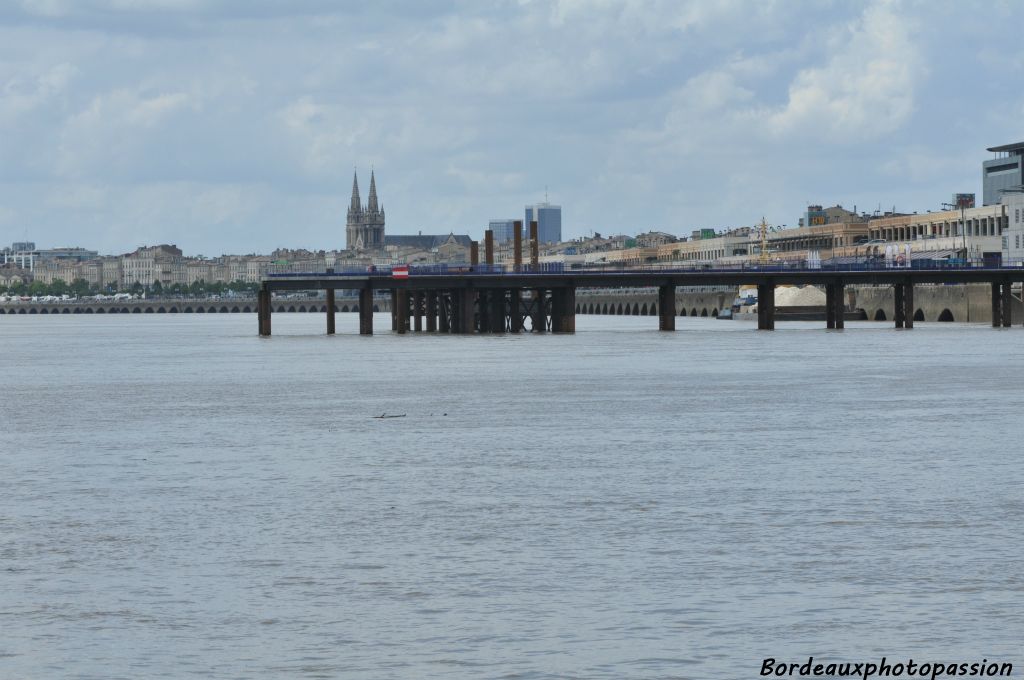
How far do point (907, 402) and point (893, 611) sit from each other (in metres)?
36.0

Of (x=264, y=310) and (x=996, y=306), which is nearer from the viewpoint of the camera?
(x=996, y=306)

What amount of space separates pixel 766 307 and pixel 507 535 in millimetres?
120389

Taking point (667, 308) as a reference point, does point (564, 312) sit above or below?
below

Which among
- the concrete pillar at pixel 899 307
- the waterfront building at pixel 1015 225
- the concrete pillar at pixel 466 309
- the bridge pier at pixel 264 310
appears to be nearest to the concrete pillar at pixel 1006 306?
the concrete pillar at pixel 899 307

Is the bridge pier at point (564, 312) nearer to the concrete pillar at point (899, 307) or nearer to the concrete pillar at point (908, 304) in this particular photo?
the concrete pillar at point (908, 304)

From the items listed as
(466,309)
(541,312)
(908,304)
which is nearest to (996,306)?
(908,304)

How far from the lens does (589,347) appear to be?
11144 centimetres

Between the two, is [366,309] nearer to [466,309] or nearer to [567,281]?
[466,309]

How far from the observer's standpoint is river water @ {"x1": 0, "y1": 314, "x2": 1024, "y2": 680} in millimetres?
19672

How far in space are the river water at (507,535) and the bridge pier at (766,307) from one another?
82242 millimetres

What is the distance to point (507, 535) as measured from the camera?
27250 millimetres

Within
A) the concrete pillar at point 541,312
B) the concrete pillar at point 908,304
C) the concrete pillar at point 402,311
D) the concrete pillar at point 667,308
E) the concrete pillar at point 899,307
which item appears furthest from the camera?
the concrete pillar at point 402,311

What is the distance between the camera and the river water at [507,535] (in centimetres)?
1967

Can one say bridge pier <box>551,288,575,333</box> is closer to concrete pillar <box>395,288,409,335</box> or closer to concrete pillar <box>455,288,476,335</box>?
concrete pillar <box>455,288,476,335</box>
